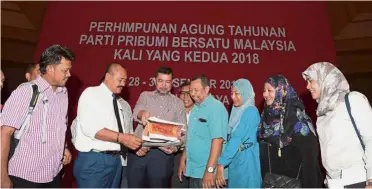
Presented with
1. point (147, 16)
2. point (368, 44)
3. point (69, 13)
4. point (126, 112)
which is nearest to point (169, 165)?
point (126, 112)

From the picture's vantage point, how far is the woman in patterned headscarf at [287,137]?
251 cm

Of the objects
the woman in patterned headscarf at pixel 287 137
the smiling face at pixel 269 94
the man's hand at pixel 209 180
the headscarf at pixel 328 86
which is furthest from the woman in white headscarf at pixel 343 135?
the man's hand at pixel 209 180

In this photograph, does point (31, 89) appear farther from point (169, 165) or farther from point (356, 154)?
point (356, 154)

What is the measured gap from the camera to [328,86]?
2240mm

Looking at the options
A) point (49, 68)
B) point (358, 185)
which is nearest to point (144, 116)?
point (49, 68)

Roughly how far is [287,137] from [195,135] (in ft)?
2.56

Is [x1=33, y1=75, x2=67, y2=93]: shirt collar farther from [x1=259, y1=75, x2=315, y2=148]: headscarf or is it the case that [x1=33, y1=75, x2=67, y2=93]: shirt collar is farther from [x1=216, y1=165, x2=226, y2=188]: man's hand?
[x1=259, y1=75, x2=315, y2=148]: headscarf

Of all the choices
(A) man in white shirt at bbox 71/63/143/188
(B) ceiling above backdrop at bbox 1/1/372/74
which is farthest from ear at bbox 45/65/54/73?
(B) ceiling above backdrop at bbox 1/1/372/74

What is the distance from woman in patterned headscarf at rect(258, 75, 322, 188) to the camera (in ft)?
8.23

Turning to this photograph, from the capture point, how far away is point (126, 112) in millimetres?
2982

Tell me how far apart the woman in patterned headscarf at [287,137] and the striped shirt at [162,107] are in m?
0.83

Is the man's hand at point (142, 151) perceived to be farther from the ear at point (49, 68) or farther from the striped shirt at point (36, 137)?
the ear at point (49, 68)

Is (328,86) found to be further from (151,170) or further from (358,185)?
(151,170)

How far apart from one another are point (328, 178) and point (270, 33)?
3.16 meters
